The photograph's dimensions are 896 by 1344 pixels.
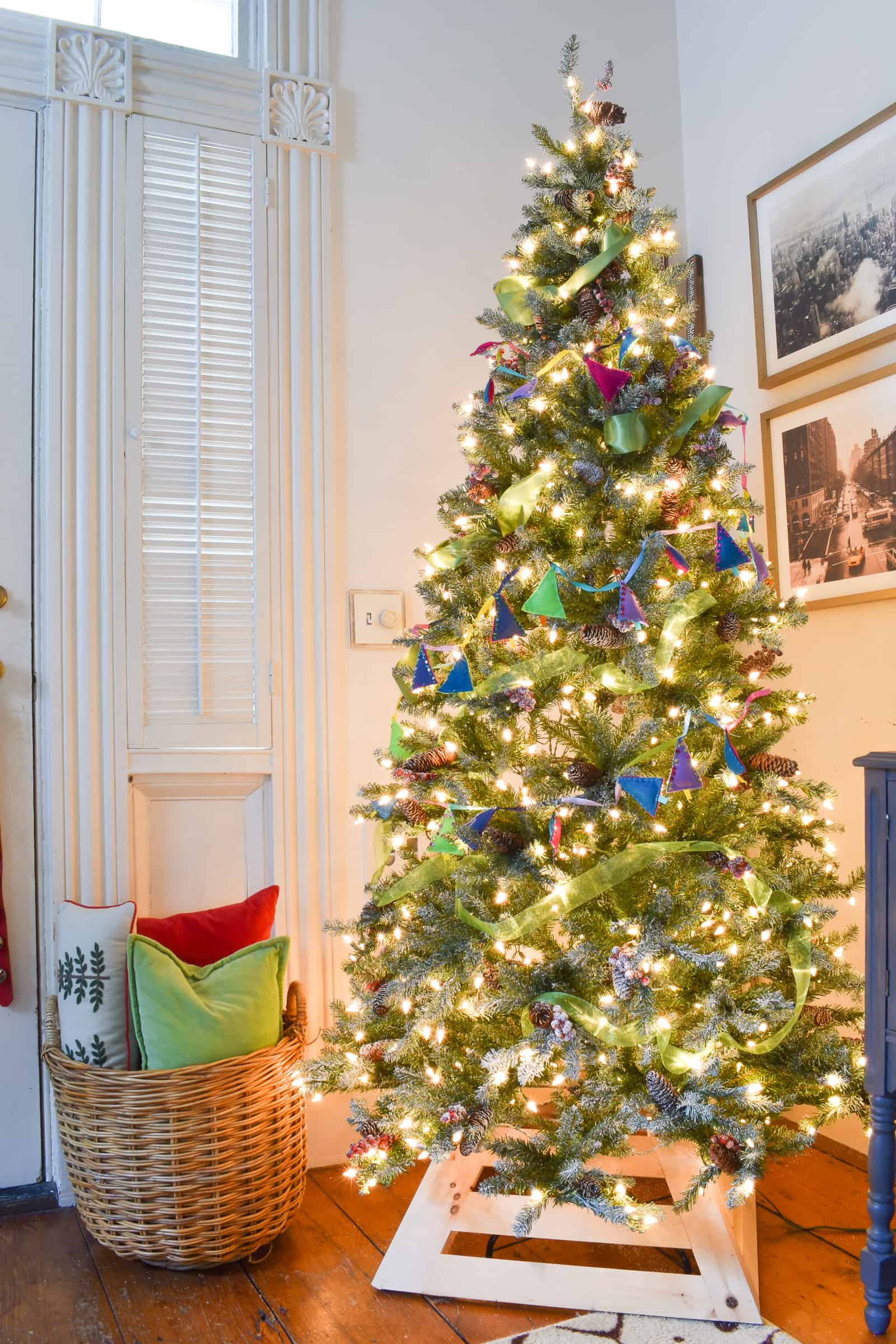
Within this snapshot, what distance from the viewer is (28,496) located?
6.64ft

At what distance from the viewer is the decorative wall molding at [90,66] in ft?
6.58

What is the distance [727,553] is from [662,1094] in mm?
821

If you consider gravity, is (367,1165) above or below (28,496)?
below

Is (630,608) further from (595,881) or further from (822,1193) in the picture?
(822,1193)

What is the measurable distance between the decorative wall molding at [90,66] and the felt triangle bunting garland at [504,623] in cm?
138

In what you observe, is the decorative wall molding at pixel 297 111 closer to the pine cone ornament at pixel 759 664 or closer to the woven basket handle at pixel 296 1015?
the pine cone ornament at pixel 759 664

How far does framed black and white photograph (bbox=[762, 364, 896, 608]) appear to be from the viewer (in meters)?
1.92

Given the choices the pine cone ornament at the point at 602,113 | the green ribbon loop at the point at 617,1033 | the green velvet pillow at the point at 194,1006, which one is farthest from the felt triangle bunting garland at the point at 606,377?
the green velvet pillow at the point at 194,1006

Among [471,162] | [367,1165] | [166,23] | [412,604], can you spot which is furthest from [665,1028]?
[166,23]

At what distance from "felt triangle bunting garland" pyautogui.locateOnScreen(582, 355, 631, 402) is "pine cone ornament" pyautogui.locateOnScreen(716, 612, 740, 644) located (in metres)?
0.41

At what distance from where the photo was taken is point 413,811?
5.58ft

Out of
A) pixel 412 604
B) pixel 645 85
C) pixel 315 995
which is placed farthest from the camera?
pixel 645 85

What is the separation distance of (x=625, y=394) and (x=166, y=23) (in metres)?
1.46

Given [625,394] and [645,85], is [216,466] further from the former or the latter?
[645,85]
